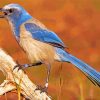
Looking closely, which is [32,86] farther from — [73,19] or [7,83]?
[73,19]

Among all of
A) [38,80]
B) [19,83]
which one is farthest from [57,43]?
[38,80]

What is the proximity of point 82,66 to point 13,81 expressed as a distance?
2.61 ft

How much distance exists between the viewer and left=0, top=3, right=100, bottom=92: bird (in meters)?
7.27

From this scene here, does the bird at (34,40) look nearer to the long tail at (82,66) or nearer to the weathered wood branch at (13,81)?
the long tail at (82,66)

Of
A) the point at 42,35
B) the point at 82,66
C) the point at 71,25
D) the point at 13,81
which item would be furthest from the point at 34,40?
the point at 71,25

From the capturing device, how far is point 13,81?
6434 mm

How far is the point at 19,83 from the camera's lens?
610 centimetres

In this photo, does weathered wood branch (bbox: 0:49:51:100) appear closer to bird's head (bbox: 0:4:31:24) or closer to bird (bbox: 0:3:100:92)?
bird (bbox: 0:3:100:92)

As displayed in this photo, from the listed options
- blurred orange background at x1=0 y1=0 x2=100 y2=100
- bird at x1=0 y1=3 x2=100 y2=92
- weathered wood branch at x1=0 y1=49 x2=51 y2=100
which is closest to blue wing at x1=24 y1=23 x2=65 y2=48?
bird at x1=0 y1=3 x2=100 y2=92

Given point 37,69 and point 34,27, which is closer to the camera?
point 34,27

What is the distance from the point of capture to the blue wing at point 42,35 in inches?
290

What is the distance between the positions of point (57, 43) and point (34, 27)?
28 cm

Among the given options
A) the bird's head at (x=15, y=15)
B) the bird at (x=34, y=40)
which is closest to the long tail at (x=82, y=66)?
the bird at (x=34, y=40)

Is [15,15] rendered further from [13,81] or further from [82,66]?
[13,81]
